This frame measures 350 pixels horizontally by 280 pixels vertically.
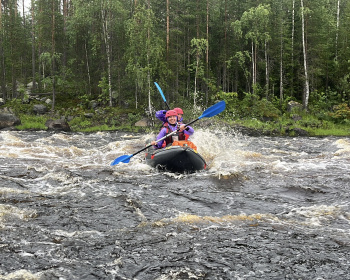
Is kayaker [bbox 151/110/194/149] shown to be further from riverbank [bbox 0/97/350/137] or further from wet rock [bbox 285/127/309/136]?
wet rock [bbox 285/127/309/136]

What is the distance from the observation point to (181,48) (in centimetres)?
2808

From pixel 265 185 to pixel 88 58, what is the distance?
2602 cm

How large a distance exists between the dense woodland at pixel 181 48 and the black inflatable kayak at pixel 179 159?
13.9 metres

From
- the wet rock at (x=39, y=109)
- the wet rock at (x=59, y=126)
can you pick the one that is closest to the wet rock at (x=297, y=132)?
the wet rock at (x=59, y=126)

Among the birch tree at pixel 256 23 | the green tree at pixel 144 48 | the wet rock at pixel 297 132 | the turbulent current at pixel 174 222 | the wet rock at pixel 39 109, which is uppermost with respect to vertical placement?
the birch tree at pixel 256 23

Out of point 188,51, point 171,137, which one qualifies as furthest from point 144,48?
point 171,137

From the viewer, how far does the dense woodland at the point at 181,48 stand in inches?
901

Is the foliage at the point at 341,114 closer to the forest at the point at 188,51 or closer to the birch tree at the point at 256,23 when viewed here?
the forest at the point at 188,51

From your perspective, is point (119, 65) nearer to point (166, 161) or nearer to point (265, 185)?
point (166, 161)

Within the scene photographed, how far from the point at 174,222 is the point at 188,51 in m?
21.0

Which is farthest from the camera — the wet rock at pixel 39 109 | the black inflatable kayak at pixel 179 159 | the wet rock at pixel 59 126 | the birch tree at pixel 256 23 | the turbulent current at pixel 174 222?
the wet rock at pixel 39 109

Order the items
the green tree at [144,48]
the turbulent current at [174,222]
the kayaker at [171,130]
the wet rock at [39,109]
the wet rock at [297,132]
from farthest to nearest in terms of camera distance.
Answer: the wet rock at [39,109], the green tree at [144,48], the wet rock at [297,132], the kayaker at [171,130], the turbulent current at [174,222]

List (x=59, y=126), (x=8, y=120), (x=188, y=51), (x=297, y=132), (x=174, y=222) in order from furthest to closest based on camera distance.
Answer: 1. (x=188, y=51)
2. (x=8, y=120)
3. (x=59, y=126)
4. (x=297, y=132)
5. (x=174, y=222)

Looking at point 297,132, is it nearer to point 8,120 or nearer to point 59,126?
point 59,126
